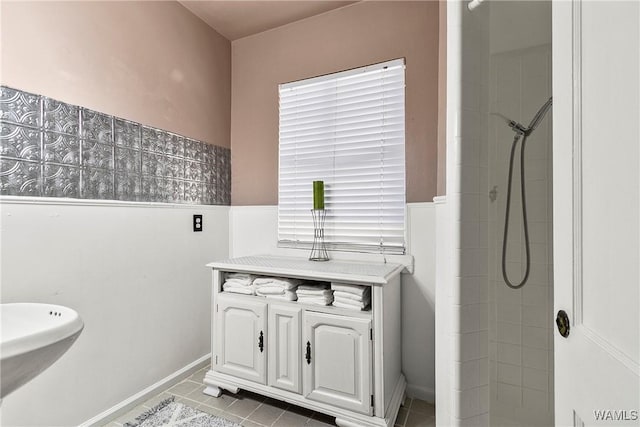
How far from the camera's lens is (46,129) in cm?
145

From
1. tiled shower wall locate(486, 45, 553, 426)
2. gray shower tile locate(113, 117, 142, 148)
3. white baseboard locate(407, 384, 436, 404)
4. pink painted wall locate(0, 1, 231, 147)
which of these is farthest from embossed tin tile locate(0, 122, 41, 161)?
white baseboard locate(407, 384, 436, 404)

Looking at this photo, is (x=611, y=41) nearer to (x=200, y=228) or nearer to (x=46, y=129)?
(x=46, y=129)

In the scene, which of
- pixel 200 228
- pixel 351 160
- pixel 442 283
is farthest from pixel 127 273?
pixel 442 283

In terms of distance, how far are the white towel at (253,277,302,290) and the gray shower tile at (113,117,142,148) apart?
1131mm

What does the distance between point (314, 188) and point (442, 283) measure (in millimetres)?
1072

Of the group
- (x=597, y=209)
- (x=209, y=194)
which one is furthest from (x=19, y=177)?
(x=597, y=209)

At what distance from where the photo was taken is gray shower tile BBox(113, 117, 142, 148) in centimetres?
176

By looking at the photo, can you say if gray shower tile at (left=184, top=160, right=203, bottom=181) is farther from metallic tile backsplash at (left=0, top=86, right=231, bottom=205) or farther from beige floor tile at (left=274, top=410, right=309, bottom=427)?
beige floor tile at (left=274, top=410, right=309, bottom=427)

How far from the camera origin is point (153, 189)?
1979 millimetres

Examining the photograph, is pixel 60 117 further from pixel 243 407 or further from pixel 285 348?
pixel 243 407

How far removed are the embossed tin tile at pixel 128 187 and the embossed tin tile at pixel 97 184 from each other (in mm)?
41

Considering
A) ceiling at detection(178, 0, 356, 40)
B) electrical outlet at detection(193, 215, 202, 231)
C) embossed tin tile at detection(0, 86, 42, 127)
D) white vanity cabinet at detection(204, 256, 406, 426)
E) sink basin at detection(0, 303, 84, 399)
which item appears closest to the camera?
sink basin at detection(0, 303, 84, 399)

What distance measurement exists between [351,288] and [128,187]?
1452 millimetres

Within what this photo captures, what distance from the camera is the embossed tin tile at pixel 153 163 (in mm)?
1927
